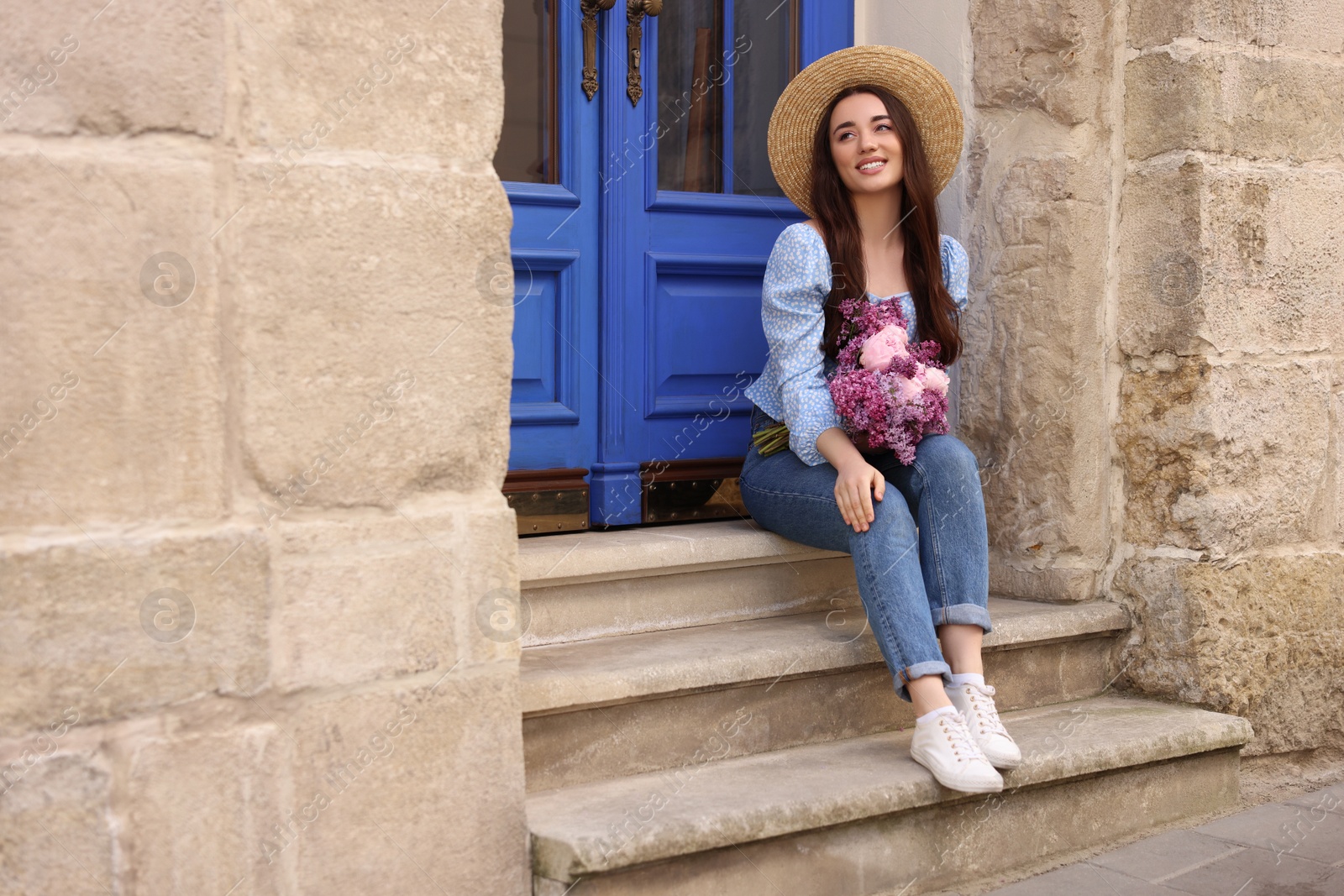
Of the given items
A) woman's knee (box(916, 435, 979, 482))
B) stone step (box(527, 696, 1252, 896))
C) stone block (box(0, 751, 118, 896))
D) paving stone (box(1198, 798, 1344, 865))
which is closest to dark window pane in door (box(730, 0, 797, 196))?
woman's knee (box(916, 435, 979, 482))

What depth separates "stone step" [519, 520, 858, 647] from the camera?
2.54m

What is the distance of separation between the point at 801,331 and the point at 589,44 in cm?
93

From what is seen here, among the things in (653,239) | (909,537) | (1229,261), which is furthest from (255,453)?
(1229,261)

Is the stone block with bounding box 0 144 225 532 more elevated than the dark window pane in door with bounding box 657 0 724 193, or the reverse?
the dark window pane in door with bounding box 657 0 724 193

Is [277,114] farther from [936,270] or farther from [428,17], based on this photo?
[936,270]

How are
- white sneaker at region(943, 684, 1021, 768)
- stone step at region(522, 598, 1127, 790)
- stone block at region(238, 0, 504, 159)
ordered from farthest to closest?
white sneaker at region(943, 684, 1021, 768) → stone step at region(522, 598, 1127, 790) → stone block at region(238, 0, 504, 159)

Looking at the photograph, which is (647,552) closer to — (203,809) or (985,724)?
(985,724)

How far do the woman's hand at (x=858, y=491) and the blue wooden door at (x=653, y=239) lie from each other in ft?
2.46

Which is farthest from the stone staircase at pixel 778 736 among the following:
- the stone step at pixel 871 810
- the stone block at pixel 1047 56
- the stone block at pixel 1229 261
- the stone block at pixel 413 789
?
the stone block at pixel 1047 56

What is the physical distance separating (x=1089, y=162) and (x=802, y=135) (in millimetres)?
730

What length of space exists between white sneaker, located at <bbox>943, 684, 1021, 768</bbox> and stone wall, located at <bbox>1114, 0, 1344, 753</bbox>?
0.79 m

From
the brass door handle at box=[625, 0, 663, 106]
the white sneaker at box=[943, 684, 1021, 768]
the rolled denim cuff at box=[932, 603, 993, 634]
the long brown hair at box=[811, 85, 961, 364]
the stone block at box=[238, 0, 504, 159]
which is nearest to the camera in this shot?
the stone block at box=[238, 0, 504, 159]

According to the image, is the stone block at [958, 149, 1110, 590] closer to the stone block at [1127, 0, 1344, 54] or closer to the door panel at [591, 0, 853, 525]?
the stone block at [1127, 0, 1344, 54]

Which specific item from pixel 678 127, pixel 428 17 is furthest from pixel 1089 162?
pixel 428 17
